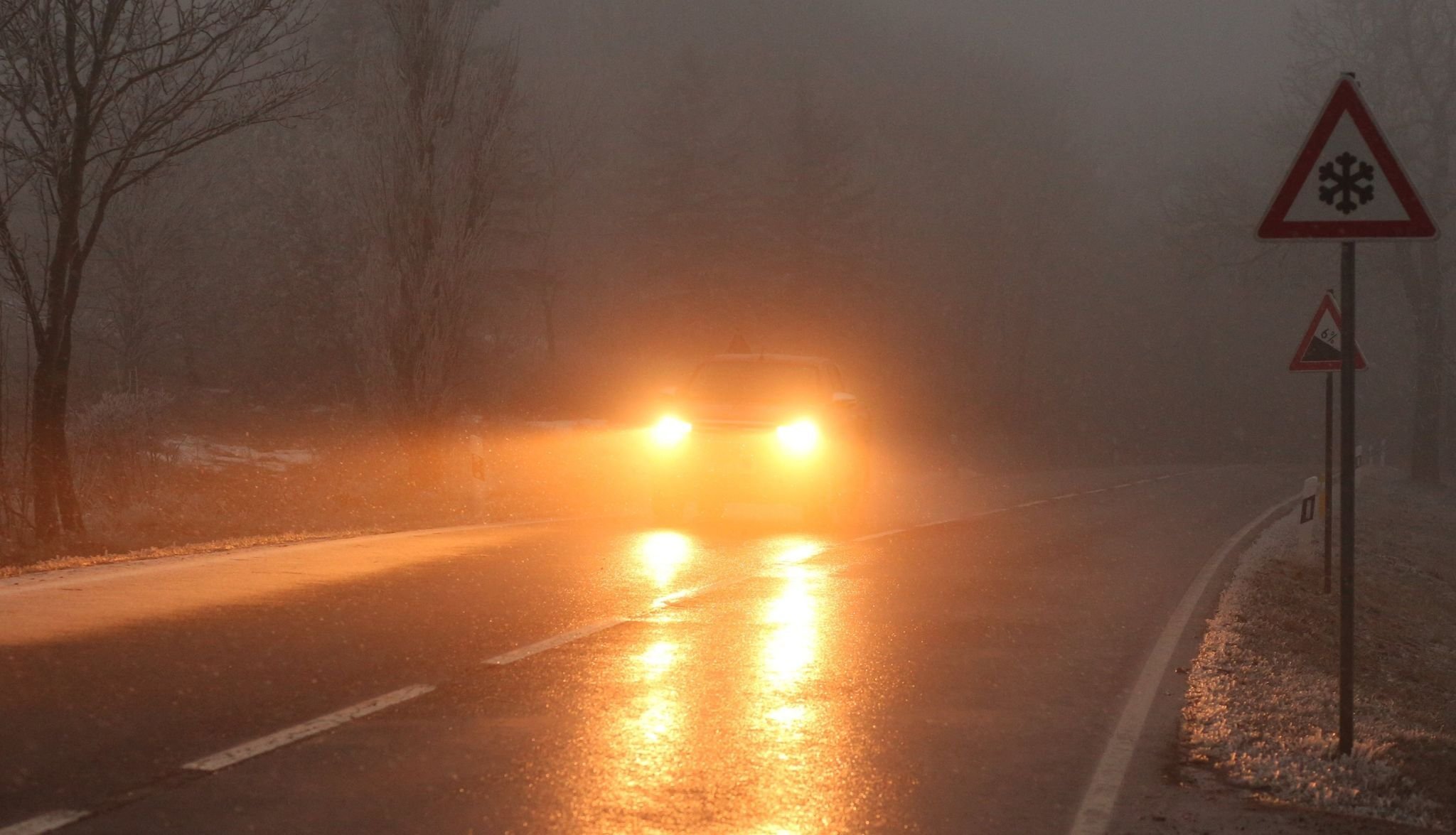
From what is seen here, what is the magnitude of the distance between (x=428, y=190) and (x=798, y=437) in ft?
28.8

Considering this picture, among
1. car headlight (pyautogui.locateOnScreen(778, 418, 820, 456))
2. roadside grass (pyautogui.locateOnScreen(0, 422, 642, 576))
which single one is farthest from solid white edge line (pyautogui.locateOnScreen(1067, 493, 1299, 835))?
roadside grass (pyautogui.locateOnScreen(0, 422, 642, 576))

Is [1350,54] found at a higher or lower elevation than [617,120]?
lower

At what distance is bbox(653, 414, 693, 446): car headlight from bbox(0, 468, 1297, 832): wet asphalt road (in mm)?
4427

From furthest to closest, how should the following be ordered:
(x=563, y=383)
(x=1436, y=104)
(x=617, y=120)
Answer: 1. (x=617, y=120)
2. (x=563, y=383)
3. (x=1436, y=104)

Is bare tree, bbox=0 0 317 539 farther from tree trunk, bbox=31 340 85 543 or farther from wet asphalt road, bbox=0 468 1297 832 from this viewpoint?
wet asphalt road, bbox=0 468 1297 832

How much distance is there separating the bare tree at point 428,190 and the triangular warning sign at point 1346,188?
17.0 metres

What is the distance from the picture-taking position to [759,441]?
1608 cm

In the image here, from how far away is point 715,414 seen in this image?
16297 mm

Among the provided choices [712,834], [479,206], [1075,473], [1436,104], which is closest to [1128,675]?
[712,834]

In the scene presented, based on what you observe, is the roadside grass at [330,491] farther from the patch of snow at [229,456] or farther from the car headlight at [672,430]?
the car headlight at [672,430]

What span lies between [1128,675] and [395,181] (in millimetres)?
16600

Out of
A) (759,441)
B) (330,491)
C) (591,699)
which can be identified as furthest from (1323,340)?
(330,491)

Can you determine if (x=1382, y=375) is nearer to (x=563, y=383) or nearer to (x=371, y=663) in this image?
(x=563, y=383)

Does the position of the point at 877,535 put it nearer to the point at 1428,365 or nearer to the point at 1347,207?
the point at 1347,207
